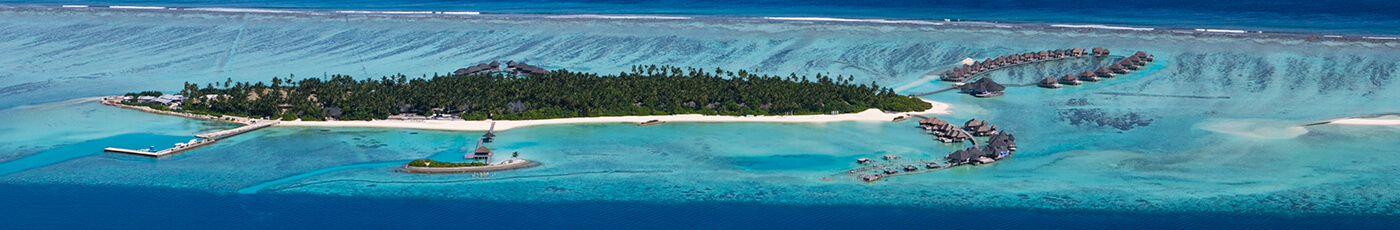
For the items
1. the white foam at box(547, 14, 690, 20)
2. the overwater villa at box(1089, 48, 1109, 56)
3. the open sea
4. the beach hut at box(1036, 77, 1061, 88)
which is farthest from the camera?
the white foam at box(547, 14, 690, 20)

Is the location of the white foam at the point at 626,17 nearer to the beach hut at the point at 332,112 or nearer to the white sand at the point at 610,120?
the white sand at the point at 610,120

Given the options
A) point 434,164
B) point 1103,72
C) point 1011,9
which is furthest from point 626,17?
point 434,164

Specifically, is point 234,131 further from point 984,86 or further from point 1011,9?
point 1011,9

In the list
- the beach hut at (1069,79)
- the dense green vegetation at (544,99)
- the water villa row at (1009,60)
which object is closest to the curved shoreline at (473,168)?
the dense green vegetation at (544,99)

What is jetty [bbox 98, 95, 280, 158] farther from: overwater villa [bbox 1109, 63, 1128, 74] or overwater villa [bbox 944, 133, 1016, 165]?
overwater villa [bbox 1109, 63, 1128, 74]

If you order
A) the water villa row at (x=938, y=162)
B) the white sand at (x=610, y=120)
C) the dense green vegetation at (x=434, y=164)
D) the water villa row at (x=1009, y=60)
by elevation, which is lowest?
the water villa row at (x=938, y=162)

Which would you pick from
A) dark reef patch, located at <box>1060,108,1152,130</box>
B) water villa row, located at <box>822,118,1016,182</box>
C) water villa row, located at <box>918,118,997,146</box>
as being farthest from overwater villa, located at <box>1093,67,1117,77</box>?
water villa row, located at <box>822,118,1016,182</box>
